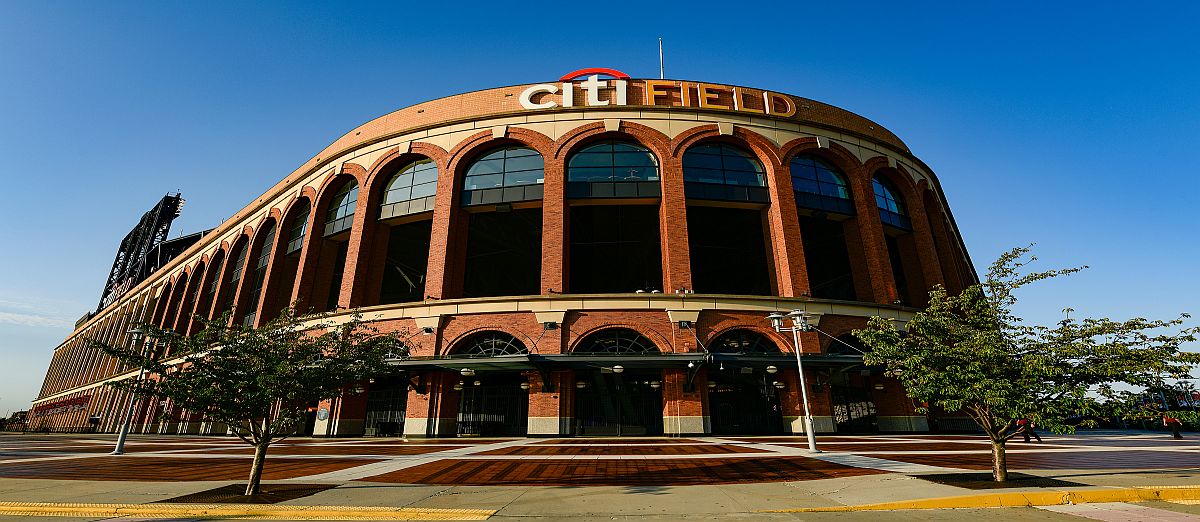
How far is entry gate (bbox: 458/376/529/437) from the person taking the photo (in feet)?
90.6

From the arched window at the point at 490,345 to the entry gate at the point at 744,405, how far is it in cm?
996

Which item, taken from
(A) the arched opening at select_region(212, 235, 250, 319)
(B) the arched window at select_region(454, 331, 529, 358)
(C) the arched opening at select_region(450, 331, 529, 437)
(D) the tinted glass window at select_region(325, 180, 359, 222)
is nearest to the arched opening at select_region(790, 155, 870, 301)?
(B) the arched window at select_region(454, 331, 529, 358)

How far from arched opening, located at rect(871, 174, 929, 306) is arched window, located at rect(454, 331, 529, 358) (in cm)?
2250

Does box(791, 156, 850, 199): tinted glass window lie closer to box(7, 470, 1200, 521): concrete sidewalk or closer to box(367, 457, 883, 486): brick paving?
box(367, 457, 883, 486): brick paving

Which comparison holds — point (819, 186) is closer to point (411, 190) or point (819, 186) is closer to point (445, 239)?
point (445, 239)

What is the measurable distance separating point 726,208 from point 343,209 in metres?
24.0

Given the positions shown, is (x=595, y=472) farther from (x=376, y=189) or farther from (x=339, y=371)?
(x=376, y=189)

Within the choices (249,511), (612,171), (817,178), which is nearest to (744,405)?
(817,178)

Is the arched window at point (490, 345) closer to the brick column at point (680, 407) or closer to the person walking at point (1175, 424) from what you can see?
the brick column at point (680, 407)

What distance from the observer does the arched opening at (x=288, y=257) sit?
118 ft

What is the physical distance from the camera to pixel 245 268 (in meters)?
39.4

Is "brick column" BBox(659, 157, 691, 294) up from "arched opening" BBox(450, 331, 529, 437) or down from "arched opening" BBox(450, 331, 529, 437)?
up

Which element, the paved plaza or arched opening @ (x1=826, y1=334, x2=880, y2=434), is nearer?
the paved plaza

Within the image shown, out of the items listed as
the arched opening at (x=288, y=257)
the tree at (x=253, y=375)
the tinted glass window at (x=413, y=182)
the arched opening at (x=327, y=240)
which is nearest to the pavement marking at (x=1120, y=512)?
the tree at (x=253, y=375)
